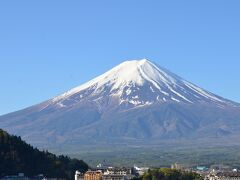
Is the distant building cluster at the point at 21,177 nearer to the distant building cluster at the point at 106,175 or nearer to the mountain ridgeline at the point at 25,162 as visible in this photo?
the mountain ridgeline at the point at 25,162

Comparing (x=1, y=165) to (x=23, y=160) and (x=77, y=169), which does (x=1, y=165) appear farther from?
(x=77, y=169)

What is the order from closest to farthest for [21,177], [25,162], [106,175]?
[21,177] < [25,162] < [106,175]

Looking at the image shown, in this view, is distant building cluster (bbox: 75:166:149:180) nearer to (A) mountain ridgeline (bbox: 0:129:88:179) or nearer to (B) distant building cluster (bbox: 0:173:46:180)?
(A) mountain ridgeline (bbox: 0:129:88:179)

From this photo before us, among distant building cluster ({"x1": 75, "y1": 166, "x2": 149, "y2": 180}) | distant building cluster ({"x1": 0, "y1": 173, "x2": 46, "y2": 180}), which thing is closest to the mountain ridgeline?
distant building cluster ({"x1": 0, "y1": 173, "x2": 46, "y2": 180})

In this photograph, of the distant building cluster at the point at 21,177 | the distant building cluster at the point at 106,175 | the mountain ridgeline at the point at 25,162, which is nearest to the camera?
the distant building cluster at the point at 21,177

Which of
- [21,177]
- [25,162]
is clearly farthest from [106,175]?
[21,177]

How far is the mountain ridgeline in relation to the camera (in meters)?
90.0

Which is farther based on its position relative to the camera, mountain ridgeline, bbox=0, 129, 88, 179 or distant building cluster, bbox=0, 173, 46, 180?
mountain ridgeline, bbox=0, 129, 88, 179

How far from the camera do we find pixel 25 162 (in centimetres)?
9219

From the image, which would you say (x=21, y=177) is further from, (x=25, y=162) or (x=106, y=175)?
(x=106, y=175)

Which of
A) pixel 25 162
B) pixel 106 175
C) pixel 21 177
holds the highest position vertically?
pixel 25 162

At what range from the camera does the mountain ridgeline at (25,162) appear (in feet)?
295

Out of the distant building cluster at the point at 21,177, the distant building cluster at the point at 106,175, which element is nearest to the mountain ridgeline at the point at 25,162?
the distant building cluster at the point at 21,177

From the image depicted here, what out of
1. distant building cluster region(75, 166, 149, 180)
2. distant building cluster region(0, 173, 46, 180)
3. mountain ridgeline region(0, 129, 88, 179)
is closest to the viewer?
distant building cluster region(0, 173, 46, 180)
